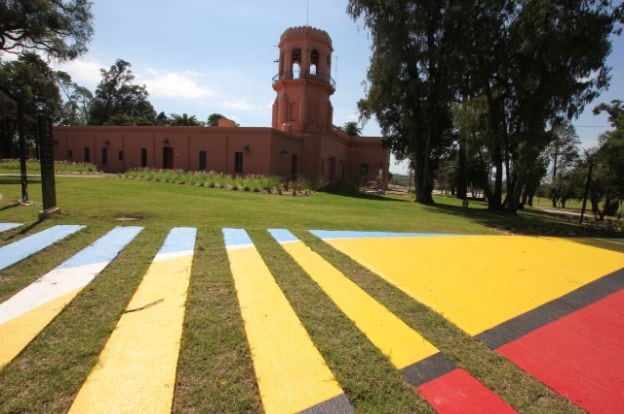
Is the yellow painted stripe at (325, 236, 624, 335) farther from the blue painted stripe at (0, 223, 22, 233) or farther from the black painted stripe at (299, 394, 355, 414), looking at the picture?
Result: the blue painted stripe at (0, 223, 22, 233)

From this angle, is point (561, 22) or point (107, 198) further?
point (561, 22)

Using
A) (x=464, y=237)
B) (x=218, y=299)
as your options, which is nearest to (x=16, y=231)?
(x=218, y=299)

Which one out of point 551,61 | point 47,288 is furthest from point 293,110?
point 47,288

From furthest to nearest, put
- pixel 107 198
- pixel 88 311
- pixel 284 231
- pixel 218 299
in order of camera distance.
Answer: pixel 107 198, pixel 284 231, pixel 218 299, pixel 88 311

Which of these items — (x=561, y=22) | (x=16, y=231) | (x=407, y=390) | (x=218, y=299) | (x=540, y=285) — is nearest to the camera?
(x=407, y=390)

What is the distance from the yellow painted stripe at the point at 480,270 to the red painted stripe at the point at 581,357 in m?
0.38

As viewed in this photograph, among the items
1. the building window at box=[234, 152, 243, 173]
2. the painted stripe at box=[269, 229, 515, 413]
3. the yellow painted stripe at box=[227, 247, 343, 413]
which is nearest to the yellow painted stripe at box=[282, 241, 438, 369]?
the painted stripe at box=[269, 229, 515, 413]

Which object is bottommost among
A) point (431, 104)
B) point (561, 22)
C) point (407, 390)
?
point (407, 390)

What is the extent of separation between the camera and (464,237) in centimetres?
834

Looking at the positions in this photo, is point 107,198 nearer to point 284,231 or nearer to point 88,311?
point 284,231

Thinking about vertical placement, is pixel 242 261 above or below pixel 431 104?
below

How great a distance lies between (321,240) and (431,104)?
1584 cm

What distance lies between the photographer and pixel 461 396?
7.68 ft

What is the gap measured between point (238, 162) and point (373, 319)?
76.4 feet
